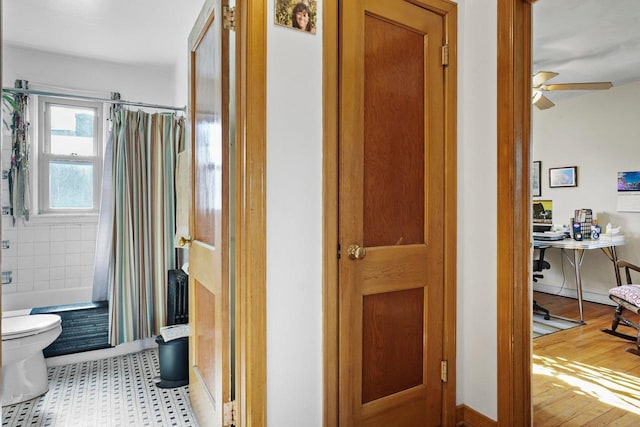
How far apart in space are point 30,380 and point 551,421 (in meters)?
3.02

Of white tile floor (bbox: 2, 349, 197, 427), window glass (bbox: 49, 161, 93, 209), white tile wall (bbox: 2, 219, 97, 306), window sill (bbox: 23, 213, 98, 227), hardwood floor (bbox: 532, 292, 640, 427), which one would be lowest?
white tile floor (bbox: 2, 349, 197, 427)

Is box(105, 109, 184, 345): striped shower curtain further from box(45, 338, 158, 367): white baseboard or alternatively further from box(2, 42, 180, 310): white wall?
box(2, 42, 180, 310): white wall

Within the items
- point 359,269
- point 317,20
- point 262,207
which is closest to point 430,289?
point 359,269

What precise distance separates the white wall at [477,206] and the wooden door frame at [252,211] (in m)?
1.08

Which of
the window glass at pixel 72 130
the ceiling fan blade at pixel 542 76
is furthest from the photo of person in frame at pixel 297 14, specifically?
the window glass at pixel 72 130

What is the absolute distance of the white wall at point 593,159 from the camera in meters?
4.27

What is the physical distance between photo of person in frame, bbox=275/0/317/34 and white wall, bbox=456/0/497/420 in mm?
866

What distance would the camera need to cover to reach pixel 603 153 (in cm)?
447

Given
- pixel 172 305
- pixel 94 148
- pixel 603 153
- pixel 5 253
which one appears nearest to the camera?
pixel 172 305

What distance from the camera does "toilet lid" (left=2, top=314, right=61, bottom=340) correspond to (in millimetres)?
2279

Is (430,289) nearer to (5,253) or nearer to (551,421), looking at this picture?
(551,421)

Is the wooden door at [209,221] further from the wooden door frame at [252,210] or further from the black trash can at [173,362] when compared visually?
the black trash can at [173,362]

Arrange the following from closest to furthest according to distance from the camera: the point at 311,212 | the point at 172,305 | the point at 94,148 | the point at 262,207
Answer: the point at 262,207 < the point at 311,212 < the point at 172,305 < the point at 94,148

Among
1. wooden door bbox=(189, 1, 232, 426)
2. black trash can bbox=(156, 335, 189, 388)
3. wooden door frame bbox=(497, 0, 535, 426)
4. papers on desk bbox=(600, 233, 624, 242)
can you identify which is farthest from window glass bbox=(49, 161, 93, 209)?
papers on desk bbox=(600, 233, 624, 242)
